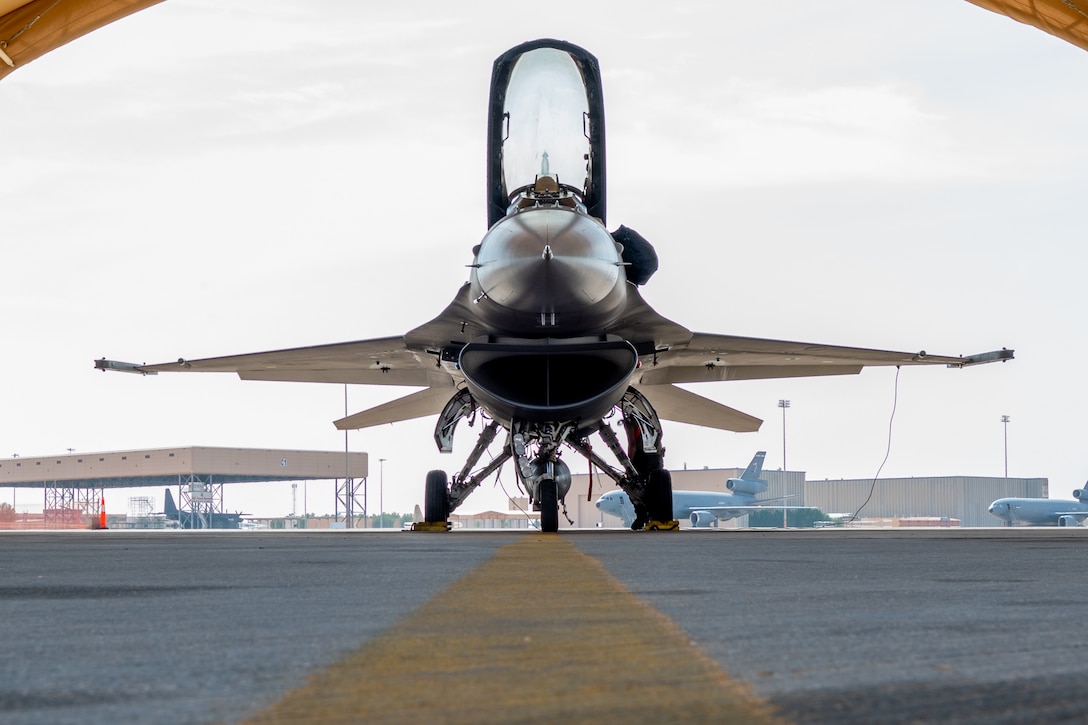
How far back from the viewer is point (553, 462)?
13.5 m

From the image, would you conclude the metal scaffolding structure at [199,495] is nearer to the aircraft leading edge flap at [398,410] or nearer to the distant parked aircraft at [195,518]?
the distant parked aircraft at [195,518]

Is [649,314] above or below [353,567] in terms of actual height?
above

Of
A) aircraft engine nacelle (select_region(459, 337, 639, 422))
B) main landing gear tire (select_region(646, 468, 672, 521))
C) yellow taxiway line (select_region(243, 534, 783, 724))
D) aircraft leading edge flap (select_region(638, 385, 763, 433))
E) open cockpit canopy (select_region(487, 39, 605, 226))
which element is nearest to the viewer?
yellow taxiway line (select_region(243, 534, 783, 724))

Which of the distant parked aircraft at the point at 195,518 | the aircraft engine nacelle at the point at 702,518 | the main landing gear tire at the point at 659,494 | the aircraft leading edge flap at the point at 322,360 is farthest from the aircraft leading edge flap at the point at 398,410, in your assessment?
the distant parked aircraft at the point at 195,518

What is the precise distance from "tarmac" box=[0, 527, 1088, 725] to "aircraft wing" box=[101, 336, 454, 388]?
32.2ft

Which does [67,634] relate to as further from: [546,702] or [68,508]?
[68,508]

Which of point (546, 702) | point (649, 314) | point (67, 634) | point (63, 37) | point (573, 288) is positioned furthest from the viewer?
point (63, 37)

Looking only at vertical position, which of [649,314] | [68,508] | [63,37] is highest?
[63,37]

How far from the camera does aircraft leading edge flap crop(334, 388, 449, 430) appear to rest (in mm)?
18094

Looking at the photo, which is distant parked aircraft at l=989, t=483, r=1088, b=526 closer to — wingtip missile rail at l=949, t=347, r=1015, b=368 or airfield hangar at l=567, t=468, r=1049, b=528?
airfield hangar at l=567, t=468, r=1049, b=528

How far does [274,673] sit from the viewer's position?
201 cm

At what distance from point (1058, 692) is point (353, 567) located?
4165 mm

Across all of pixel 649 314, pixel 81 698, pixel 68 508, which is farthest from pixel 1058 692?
pixel 68 508

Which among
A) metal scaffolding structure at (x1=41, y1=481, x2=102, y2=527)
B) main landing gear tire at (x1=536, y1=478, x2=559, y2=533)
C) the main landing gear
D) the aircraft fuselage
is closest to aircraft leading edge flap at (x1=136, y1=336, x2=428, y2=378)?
the main landing gear
